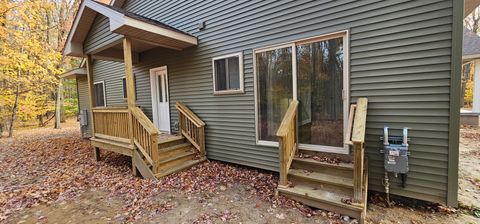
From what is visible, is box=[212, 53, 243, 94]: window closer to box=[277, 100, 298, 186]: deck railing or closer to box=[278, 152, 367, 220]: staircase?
box=[277, 100, 298, 186]: deck railing

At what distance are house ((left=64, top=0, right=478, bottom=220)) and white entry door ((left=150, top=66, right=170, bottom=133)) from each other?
0.03 meters

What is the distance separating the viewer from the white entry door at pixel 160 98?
654 cm

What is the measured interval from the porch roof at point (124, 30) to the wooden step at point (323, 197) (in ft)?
12.9

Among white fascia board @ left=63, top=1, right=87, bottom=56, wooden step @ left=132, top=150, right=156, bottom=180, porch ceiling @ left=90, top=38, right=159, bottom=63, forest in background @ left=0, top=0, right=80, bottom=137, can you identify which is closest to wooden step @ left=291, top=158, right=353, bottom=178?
wooden step @ left=132, top=150, right=156, bottom=180

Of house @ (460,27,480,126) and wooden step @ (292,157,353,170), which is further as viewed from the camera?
house @ (460,27,480,126)

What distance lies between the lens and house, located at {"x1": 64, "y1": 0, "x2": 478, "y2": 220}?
2898 millimetres

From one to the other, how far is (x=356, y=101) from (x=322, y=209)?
1710 millimetres

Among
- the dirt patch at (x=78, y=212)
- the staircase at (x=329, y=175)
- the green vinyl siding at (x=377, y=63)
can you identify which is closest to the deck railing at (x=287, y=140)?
the staircase at (x=329, y=175)

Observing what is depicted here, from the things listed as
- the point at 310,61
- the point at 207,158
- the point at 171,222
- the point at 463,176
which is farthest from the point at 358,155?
the point at 207,158

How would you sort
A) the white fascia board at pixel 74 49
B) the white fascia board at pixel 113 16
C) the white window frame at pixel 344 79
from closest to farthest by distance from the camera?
the white window frame at pixel 344 79 < the white fascia board at pixel 113 16 < the white fascia board at pixel 74 49

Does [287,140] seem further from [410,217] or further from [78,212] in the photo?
[78,212]

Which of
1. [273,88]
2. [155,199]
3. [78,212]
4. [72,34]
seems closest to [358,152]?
[273,88]

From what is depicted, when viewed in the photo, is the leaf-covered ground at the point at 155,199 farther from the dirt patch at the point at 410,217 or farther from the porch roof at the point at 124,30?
the porch roof at the point at 124,30

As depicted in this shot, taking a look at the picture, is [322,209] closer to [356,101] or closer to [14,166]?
[356,101]
